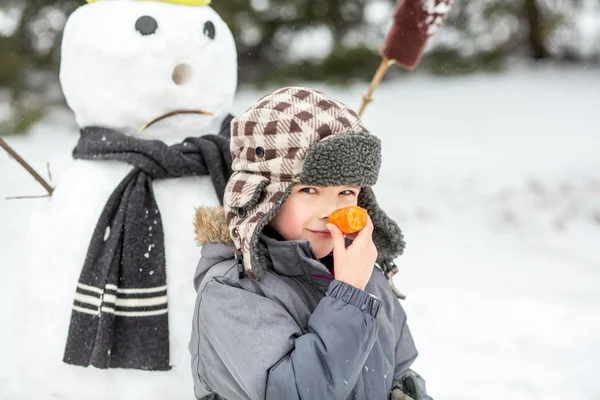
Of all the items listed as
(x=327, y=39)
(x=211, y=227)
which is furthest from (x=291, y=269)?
(x=327, y=39)

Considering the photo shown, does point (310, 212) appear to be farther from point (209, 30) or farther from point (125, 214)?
point (209, 30)

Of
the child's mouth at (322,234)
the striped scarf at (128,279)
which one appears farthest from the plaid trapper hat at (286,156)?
the striped scarf at (128,279)

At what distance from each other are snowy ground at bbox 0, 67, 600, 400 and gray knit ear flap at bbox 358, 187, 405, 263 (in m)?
1.13

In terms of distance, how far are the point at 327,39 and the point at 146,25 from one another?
571 cm

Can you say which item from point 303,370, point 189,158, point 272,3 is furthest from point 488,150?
point 303,370

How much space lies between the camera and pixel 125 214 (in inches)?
81.1

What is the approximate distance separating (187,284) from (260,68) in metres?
5.66

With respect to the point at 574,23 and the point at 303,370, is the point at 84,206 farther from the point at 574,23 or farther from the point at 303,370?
the point at 574,23

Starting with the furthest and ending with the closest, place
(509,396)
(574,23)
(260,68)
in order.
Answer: (574,23) → (260,68) → (509,396)

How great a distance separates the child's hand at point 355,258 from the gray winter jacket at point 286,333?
0.03 metres

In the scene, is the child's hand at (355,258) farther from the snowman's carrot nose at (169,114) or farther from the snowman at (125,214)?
the snowman's carrot nose at (169,114)

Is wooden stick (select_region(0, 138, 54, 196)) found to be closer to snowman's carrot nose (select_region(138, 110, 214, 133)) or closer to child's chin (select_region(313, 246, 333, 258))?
snowman's carrot nose (select_region(138, 110, 214, 133))

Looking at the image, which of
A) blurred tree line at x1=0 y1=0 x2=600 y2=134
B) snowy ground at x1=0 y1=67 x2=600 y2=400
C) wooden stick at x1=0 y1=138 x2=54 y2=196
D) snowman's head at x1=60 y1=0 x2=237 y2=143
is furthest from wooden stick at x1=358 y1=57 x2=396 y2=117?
blurred tree line at x1=0 y1=0 x2=600 y2=134

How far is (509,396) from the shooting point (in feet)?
9.21
